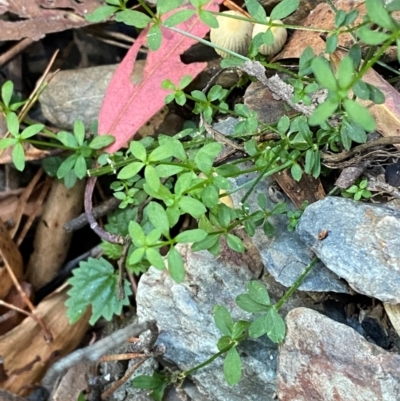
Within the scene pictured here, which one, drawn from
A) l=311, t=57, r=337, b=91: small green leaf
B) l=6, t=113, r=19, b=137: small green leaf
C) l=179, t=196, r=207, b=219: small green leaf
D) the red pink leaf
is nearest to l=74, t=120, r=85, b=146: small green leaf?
the red pink leaf

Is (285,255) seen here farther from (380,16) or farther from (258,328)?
(380,16)

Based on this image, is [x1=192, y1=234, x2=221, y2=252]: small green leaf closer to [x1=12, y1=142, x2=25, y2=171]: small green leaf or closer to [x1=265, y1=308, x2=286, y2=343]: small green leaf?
[x1=265, y1=308, x2=286, y2=343]: small green leaf

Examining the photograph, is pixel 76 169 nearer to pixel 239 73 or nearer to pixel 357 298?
pixel 239 73

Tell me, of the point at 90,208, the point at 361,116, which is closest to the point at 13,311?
the point at 90,208

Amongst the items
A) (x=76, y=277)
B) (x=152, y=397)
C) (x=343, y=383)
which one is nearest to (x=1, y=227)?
(x=76, y=277)

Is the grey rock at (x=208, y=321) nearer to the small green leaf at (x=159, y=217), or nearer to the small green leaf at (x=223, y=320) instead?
the small green leaf at (x=223, y=320)

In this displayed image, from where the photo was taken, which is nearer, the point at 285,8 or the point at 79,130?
the point at 285,8

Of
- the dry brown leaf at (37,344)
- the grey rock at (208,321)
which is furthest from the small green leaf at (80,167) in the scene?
the dry brown leaf at (37,344)
